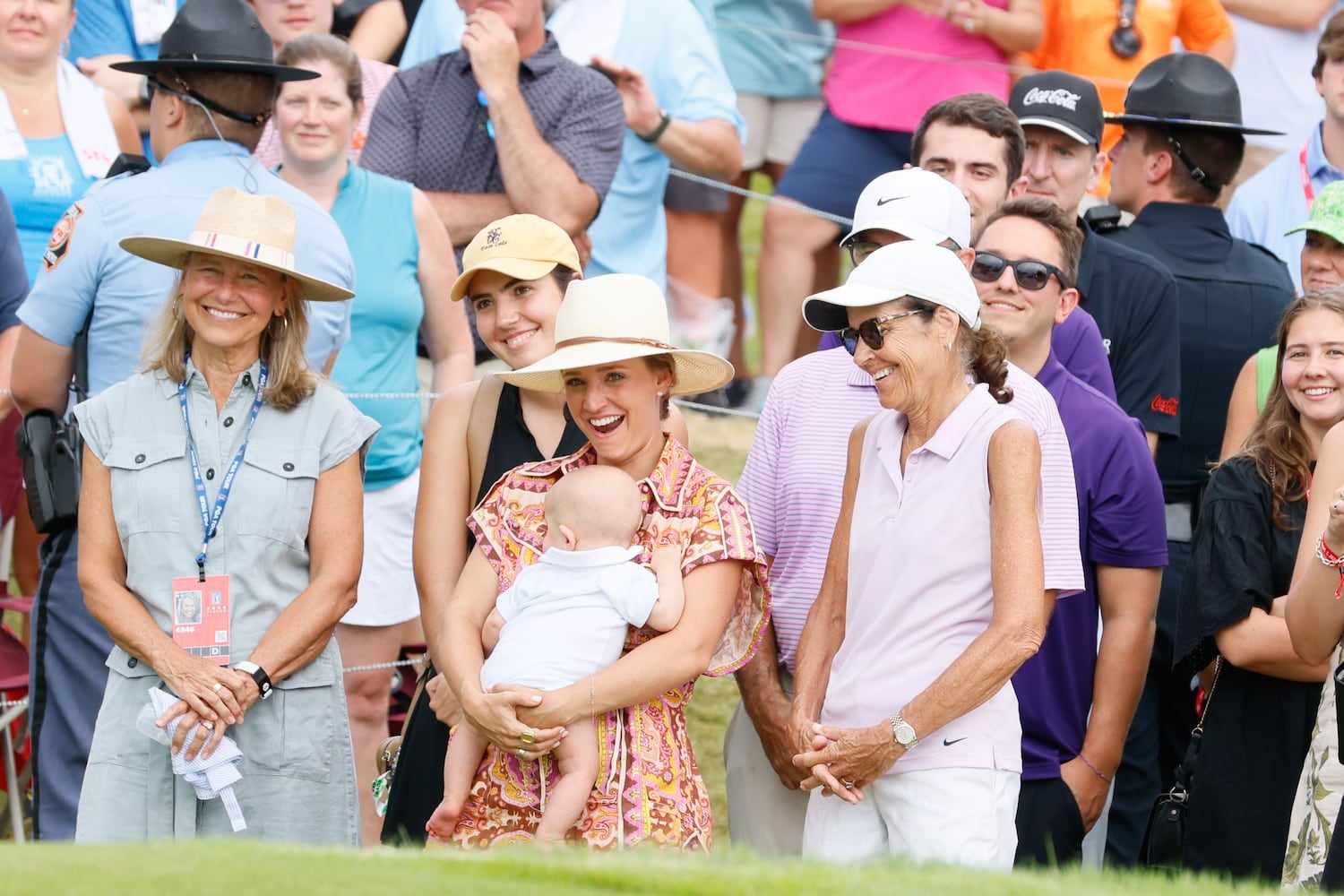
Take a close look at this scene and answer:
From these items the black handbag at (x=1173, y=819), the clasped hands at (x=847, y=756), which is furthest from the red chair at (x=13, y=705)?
the black handbag at (x=1173, y=819)

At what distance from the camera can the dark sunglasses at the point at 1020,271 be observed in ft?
15.4

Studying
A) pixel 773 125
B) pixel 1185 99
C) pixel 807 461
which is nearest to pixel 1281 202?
pixel 1185 99

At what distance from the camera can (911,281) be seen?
3926 mm

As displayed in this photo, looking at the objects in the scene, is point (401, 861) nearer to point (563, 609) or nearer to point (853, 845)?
point (563, 609)

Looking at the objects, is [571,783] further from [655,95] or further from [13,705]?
[655,95]

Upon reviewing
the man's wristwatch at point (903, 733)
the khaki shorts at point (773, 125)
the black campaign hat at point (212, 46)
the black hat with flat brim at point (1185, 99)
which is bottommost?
the man's wristwatch at point (903, 733)

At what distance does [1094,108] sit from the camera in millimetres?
6090

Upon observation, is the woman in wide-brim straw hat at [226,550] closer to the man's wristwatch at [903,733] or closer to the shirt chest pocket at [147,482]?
the shirt chest pocket at [147,482]

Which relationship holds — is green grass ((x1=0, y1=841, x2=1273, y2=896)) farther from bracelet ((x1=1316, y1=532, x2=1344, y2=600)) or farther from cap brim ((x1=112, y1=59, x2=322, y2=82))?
cap brim ((x1=112, y1=59, x2=322, y2=82))

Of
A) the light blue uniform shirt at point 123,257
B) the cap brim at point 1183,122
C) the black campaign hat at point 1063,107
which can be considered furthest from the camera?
the cap brim at point 1183,122

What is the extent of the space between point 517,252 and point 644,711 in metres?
1.38

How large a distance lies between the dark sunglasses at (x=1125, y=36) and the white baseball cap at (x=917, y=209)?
3453 millimetres

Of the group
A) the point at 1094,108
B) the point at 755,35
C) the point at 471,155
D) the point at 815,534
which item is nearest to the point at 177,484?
the point at 815,534

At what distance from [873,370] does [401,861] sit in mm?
1645
